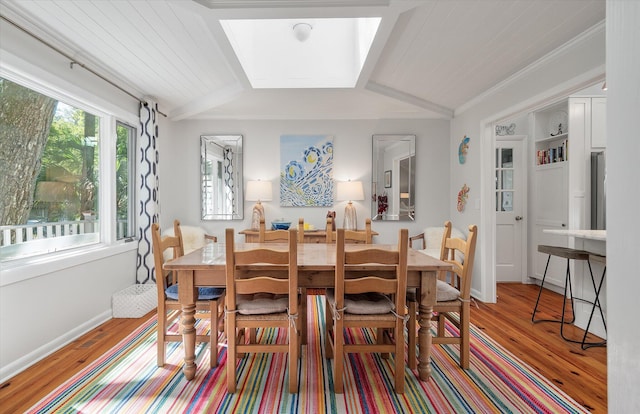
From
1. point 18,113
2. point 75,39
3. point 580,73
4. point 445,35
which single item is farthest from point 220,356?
point 580,73

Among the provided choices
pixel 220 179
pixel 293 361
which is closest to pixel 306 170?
pixel 220 179

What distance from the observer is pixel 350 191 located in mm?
4066

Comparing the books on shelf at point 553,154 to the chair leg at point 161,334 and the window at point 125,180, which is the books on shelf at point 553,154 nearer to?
the chair leg at point 161,334

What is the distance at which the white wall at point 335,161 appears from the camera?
14.1ft

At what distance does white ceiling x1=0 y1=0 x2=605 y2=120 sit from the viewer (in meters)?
2.08

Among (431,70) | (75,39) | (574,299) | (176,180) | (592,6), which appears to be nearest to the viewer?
(592,6)

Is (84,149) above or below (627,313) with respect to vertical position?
above

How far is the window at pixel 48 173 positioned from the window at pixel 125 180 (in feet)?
0.05

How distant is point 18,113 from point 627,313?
130 inches

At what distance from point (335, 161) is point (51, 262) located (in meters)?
3.20

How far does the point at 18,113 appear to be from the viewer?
2.22 metres

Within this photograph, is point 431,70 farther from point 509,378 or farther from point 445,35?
point 509,378

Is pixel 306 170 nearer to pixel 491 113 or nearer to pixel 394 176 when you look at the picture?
pixel 394 176

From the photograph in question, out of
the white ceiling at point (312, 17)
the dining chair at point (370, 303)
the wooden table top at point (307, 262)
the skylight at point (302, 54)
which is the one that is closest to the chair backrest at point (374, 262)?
the dining chair at point (370, 303)
